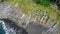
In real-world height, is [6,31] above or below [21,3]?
below

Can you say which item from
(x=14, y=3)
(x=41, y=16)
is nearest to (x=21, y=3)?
(x=14, y=3)

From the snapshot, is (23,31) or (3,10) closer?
(23,31)

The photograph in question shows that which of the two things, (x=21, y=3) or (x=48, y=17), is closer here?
(x=48, y=17)

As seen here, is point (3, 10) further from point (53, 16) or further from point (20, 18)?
point (53, 16)

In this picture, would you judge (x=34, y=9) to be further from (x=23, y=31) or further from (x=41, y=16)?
(x=23, y=31)

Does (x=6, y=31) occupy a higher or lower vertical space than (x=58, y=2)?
lower

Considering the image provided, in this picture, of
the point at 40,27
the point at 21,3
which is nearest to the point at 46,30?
the point at 40,27
